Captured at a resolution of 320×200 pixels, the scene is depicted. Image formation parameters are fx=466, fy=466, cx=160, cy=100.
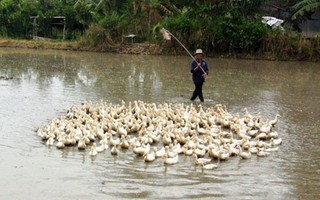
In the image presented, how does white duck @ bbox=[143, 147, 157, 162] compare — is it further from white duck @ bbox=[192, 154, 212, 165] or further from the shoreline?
the shoreline

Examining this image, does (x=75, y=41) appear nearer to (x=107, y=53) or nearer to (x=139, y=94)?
(x=107, y=53)

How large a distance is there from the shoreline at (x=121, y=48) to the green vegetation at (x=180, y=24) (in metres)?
0.17

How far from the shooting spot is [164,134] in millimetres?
8406

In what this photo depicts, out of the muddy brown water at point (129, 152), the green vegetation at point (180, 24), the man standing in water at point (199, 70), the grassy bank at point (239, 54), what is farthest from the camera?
the green vegetation at point (180, 24)

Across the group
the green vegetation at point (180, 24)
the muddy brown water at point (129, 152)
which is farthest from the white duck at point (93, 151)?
the green vegetation at point (180, 24)

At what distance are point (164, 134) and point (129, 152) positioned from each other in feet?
2.76

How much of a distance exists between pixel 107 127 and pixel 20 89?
567 centimetres

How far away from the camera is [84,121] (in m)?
9.55

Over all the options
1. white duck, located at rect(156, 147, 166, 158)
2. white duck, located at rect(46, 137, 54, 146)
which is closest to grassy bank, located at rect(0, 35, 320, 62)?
white duck, located at rect(46, 137, 54, 146)

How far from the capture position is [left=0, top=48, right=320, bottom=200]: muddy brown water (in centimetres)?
632

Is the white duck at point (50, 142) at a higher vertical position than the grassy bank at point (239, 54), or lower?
lower

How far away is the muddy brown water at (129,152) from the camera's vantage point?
632cm

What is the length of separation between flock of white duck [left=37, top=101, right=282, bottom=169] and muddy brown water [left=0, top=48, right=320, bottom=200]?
0.18 m

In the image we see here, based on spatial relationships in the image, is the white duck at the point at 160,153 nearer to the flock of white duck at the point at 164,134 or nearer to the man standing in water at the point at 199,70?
the flock of white duck at the point at 164,134
